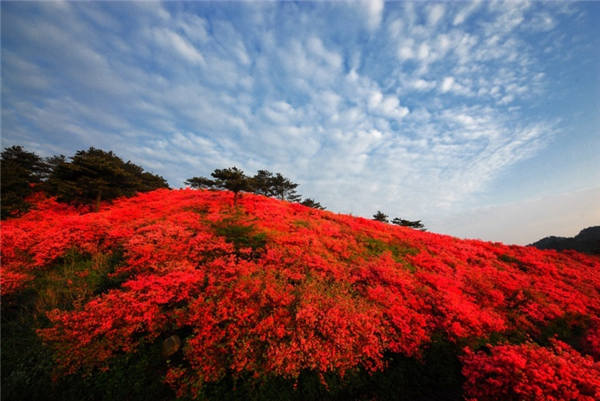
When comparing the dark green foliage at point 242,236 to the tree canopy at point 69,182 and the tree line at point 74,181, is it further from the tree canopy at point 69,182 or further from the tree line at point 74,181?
the tree canopy at point 69,182

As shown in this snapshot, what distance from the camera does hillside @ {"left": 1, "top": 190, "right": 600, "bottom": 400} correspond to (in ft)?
18.1

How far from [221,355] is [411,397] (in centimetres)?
597

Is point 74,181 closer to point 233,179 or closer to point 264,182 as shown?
point 233,179

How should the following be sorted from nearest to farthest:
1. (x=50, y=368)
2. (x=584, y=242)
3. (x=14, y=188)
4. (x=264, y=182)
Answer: (x=50, y=368) < (x=14, y=188) < (x=584, y=242) < (x=264, y=182)

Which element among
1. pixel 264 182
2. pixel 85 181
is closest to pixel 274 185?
pixel 264 182

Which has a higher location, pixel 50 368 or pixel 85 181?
pixel 85 181

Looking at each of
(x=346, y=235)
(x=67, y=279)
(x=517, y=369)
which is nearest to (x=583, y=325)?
(x=517, y=369)

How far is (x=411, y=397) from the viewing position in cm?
607

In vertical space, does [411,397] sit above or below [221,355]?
below

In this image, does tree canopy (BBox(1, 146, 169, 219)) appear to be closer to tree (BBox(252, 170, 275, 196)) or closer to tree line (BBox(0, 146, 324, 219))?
tree line (BBox(0, 146, 324, 219))

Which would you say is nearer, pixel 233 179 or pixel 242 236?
pixel 242 236

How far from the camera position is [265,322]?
6.45 metres

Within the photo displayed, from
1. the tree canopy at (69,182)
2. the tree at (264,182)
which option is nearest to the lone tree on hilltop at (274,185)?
the tree at (264,182)

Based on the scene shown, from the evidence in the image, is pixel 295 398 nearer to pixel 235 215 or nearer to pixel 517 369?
pixel 517 369
